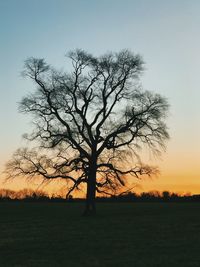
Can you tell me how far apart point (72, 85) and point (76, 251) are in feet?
101

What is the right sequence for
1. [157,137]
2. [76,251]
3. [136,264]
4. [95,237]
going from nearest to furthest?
[136,264], [76,251], [95,237], [157,137]

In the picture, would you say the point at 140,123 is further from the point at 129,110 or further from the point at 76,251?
the point at 76,251

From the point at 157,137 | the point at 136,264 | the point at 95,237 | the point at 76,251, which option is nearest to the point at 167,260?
the point at 136,264

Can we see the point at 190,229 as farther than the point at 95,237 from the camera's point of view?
Yes

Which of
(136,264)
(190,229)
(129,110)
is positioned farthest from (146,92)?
(136,264)

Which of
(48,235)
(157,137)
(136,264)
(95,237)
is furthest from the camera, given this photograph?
(157,137)

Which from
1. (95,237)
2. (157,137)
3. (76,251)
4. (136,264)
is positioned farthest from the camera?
(157,137)

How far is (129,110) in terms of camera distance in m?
51.8

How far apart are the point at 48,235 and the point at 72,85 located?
23.6 metres

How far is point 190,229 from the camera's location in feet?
106

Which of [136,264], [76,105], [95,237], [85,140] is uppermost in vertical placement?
[76,105]

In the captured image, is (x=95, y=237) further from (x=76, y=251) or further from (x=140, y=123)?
(x=140, y=123)

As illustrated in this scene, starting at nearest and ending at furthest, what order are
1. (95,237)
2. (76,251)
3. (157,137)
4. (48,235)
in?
(76,251)
(95,237)
(48,235)
(157,137)

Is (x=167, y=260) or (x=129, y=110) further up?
(x=129, y=110)
